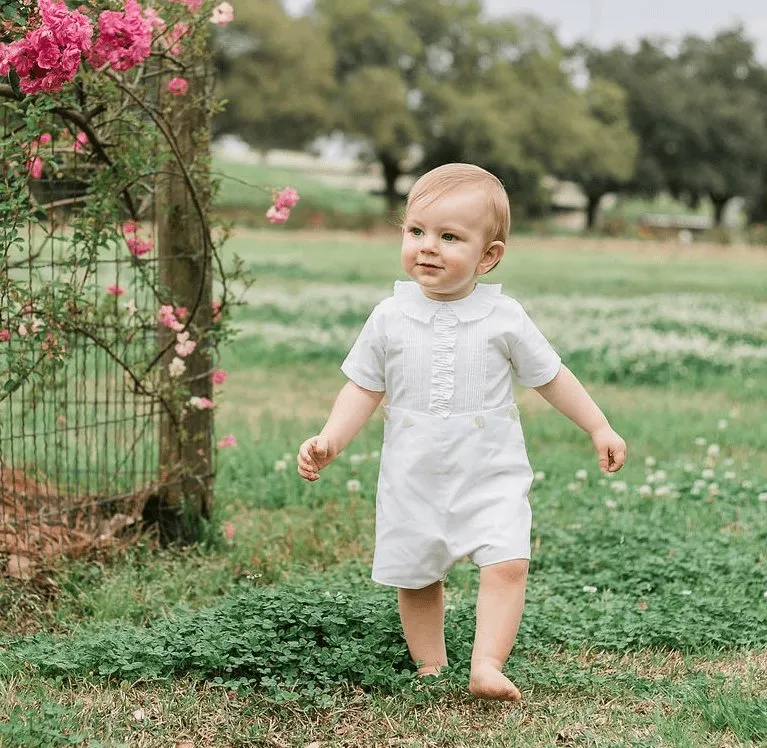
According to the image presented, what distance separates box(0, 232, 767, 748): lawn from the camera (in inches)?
127

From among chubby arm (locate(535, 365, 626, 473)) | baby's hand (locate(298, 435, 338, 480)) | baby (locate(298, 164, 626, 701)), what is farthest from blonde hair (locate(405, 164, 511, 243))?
baby's hand (locate(298, 435, 338, 480))

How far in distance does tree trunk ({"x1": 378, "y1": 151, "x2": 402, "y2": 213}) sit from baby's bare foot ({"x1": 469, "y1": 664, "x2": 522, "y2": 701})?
54.0 meters

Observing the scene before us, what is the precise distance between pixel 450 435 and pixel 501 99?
179 ft

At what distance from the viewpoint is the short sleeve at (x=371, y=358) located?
3.46 metres

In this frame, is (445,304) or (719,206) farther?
(719,206)

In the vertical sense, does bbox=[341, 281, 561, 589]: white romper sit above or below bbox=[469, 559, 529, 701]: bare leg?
above

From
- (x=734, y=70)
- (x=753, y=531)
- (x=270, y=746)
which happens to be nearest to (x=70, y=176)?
(x=270, y=746)

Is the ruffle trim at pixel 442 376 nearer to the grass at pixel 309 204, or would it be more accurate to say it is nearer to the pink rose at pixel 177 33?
the pink rose at pixel 177 33

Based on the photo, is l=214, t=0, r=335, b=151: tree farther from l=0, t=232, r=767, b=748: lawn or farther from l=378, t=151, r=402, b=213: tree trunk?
l=0, t=232, r=767, b=748: lawn

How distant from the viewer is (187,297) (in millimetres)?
4926

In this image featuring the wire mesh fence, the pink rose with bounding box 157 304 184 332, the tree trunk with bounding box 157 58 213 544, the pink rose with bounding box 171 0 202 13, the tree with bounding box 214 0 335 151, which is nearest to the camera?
the wire mesh fence

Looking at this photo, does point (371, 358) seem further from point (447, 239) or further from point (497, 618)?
point (497, 618)

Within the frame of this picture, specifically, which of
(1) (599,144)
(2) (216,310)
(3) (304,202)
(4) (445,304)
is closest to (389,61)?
(3) (304,202)

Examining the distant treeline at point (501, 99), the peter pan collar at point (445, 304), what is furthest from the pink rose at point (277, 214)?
the distant treeline at point (501, 99)
